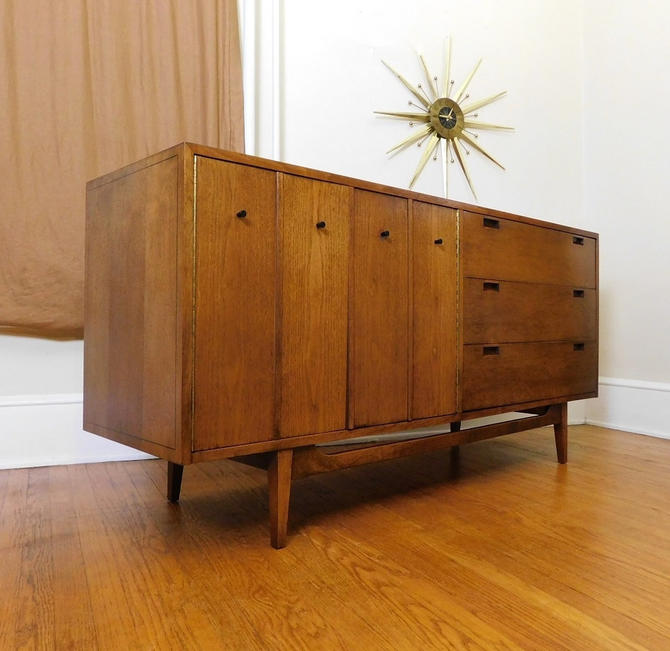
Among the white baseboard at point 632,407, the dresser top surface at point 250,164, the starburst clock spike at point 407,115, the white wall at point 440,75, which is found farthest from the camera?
the white baseboard at point 632,407

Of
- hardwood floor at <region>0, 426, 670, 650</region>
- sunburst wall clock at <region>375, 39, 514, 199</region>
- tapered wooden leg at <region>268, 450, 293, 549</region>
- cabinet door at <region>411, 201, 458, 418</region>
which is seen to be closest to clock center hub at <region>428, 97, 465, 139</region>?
sunburst wall clock at <region>375, 39, 514, 199</region>

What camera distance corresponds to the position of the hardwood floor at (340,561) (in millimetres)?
873

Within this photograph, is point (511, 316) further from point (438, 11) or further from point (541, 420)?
point (438, 11)

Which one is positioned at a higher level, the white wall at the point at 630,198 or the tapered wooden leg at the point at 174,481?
the white wall at the point at 630,198

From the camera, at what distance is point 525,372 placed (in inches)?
71.3

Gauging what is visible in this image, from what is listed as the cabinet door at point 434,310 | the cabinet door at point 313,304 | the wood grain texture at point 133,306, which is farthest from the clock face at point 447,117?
the wood grain texture at point 133,306

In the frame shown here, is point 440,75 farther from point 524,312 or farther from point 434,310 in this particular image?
point 434,310

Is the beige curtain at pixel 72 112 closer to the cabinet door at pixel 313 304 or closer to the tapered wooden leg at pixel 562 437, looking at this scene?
the cabinet door at pixel 313 304

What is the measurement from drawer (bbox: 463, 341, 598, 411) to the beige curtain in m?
1.20

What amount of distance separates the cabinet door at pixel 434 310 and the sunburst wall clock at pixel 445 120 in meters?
0.98

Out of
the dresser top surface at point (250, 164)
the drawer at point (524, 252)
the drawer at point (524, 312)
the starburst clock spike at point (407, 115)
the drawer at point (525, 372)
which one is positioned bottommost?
the drawer at point (525, 372)

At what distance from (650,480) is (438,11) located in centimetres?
212

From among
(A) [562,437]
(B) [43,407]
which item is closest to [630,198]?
(A) [562,437]

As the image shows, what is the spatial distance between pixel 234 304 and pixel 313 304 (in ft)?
0.66
